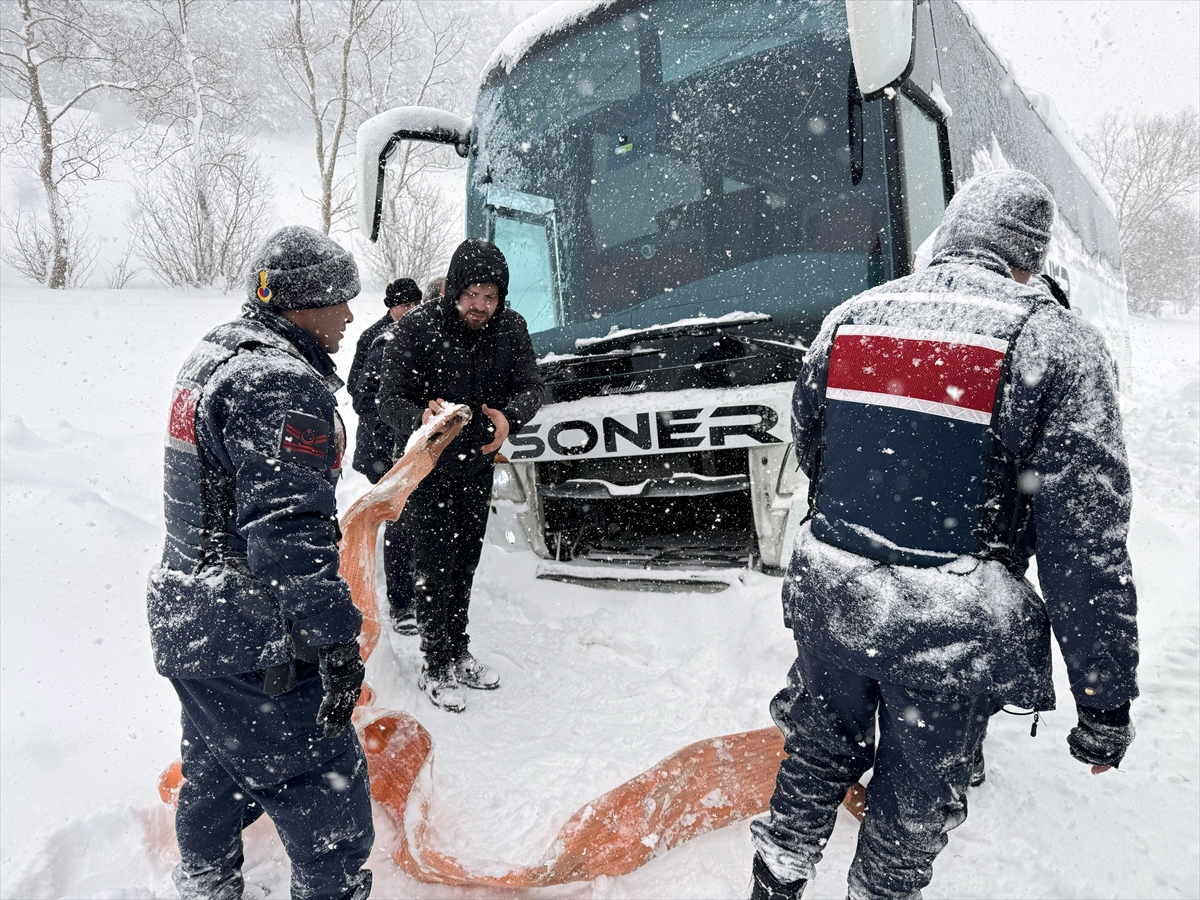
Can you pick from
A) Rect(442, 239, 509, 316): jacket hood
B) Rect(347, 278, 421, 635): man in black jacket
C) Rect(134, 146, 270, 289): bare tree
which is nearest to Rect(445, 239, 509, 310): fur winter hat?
Rect(442, 239, 509, 316): jacket hood

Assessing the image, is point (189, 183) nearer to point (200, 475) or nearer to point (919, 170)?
point (919, 170)

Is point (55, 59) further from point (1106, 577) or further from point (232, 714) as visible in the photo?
point (1106, 577)

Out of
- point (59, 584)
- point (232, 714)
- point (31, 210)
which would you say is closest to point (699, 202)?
point (232, 714)

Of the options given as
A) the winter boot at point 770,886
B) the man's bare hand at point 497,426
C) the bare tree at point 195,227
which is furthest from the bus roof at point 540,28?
the bare tree at point 195,227

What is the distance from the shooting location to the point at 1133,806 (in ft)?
7.21

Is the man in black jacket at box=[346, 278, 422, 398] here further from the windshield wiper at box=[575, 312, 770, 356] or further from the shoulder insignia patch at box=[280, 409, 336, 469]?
the shoulder insignia patch at box=[280, 409, 336, 469]

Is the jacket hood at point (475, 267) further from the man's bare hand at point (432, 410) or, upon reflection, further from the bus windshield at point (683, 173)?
the bus windshield at point (683, 173)

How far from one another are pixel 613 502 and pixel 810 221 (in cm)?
191

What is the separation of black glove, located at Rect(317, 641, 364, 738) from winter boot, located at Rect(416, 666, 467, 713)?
1.32m

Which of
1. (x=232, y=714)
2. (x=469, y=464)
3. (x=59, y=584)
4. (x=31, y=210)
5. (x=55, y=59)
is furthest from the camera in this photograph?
(x=31, y=210)

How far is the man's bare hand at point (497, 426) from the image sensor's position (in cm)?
284

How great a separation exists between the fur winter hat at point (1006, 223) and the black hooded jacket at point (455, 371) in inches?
69.7

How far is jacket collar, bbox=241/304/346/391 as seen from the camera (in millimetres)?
1705

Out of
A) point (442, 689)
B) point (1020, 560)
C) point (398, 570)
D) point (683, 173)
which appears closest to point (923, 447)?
point (1020, 560)
